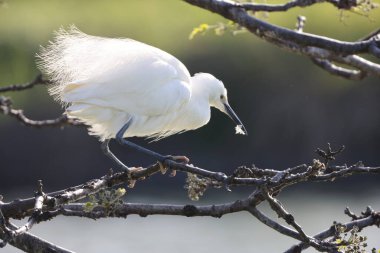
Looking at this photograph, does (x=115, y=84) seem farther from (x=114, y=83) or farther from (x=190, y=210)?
(x=190, y=210)

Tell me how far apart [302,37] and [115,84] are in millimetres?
1606

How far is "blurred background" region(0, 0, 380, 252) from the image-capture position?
323 inches

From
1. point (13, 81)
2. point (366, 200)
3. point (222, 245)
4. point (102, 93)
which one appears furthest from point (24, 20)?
point (102, 93)

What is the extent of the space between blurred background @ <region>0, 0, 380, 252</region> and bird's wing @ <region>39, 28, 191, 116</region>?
3950 millimetres

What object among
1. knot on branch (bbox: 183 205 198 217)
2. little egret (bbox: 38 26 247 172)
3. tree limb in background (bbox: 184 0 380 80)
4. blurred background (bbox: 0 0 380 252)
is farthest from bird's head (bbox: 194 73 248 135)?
blurred background (bbox: 0 0 380 252)

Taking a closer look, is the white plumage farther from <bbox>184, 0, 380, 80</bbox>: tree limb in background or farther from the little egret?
<bbox>184, 0, 380, 80</bbox>: tree limb in background

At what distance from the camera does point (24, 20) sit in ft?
34.2

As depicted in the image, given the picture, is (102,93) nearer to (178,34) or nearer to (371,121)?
(371,121)

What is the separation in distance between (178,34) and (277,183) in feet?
25.7

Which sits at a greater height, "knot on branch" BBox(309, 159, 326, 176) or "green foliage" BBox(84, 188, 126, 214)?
"knot on branch" BBox(309, 159, 326, 176)

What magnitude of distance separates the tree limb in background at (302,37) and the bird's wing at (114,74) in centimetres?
119

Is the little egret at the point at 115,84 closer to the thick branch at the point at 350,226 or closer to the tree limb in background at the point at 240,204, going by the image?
the tree limb in background at the point at 240,204

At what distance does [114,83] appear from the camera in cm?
390

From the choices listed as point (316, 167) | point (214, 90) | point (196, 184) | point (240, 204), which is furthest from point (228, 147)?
point (316, 167)
